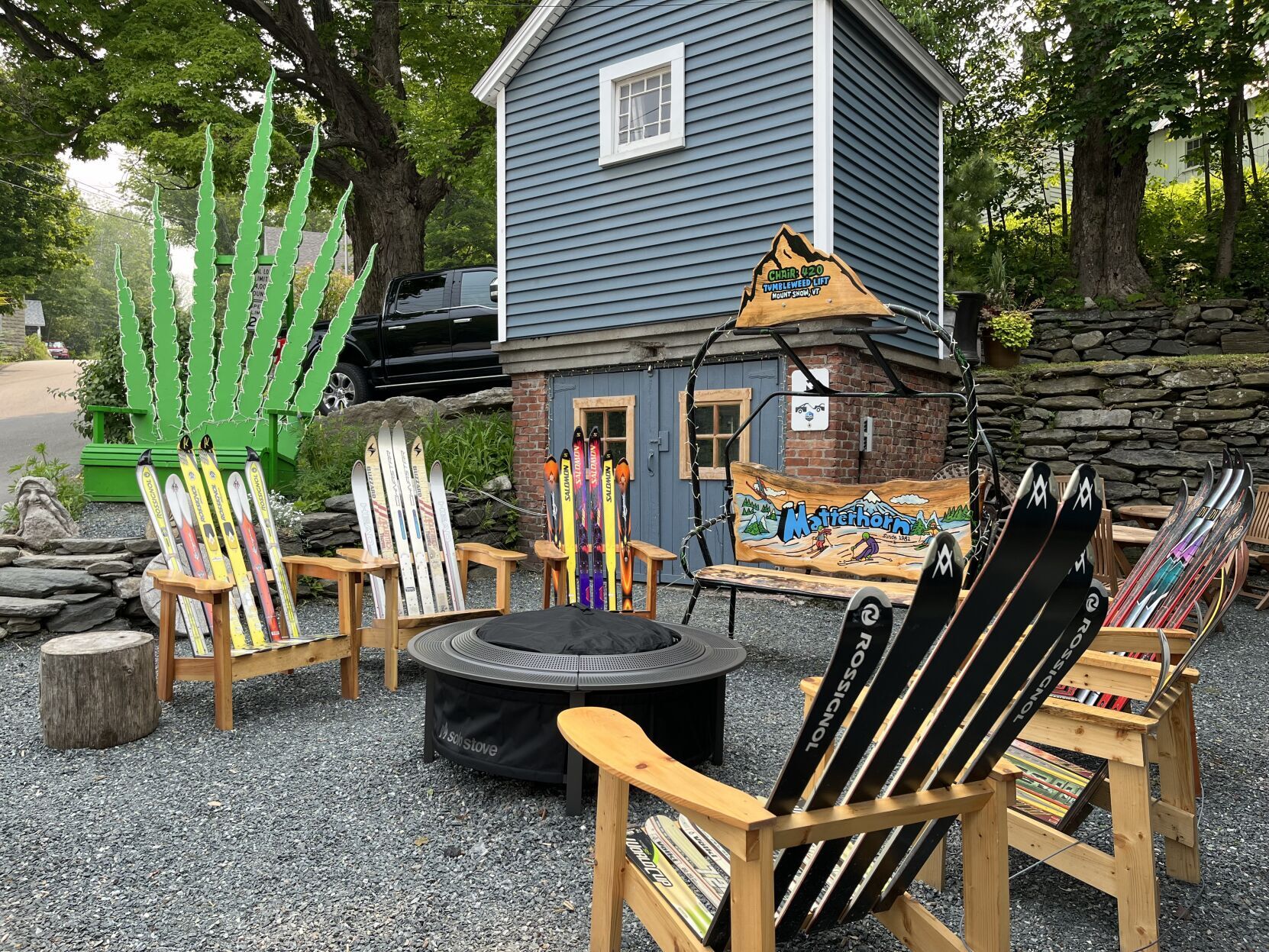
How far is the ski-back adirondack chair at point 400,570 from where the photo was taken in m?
3.93

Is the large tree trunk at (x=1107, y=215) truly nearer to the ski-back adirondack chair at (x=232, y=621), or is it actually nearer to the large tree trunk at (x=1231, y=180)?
the large tree trunk at (x=1231, y=180)

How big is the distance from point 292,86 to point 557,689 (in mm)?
13441

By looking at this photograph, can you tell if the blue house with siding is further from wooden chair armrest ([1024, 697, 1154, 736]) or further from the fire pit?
wooden chair armrest ([1024, 697, 1154, 736])

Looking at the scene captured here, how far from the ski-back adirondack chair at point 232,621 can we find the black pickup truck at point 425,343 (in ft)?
17.1

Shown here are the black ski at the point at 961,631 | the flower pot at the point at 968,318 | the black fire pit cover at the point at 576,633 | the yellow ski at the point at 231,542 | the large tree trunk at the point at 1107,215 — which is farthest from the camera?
the large tree trunk at the point at 1107,215

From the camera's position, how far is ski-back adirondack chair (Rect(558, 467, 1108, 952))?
1.24 metres

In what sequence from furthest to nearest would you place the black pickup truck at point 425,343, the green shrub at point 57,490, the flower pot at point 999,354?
the black pickup truck at point 425,343 → the flower pot at point 999,354 → the green shrub at point 57,490

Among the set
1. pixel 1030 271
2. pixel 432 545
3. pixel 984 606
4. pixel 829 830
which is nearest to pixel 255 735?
pixel 432 545

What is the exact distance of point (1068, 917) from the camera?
2.04 m

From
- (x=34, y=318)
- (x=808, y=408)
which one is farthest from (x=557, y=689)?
(x=34, y=318)

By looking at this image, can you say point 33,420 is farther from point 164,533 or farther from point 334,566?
point 334,566

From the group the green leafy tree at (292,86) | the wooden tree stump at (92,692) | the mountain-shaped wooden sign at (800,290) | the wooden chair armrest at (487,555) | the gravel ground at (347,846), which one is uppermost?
the green leafy tree at (292,86)

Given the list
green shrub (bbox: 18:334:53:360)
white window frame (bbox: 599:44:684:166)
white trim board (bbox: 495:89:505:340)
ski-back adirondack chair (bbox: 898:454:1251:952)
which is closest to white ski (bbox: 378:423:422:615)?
ski-back adirondack chair (bbox: 898:454:1251:952)

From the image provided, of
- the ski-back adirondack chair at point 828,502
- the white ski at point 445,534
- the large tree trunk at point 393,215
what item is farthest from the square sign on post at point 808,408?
the large tree trunk at point 393,215
